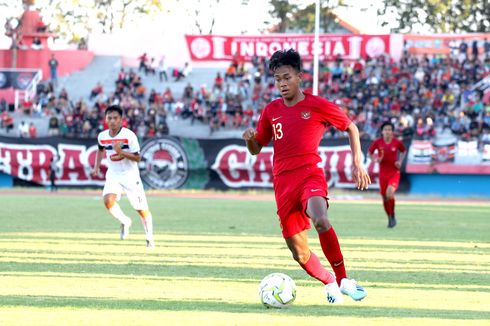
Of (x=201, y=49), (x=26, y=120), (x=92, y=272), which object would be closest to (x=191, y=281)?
(x=92, y=272)

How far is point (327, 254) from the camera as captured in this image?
10.5 metres

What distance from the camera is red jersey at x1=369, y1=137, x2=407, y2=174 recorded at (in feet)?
81.7

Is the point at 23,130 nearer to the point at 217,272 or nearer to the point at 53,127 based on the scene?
the point at 53,127

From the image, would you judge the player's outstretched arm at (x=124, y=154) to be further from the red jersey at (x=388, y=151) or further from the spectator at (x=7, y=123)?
the spectator at (x=7, y=123)

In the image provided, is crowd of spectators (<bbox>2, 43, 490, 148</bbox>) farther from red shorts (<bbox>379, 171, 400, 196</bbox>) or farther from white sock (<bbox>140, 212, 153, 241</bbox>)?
white sock (<bbox>140, 212, 153, 241</bbox>)

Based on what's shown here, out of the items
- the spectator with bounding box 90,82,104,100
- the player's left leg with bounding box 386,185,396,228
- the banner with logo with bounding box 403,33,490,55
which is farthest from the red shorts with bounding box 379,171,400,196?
the spectator with bounding box 90,82,104,100

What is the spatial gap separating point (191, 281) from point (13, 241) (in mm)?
7044

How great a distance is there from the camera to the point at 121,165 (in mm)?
18438

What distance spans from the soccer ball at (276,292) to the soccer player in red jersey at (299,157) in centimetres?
52

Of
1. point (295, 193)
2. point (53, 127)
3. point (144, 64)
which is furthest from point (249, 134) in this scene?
point (144, 64)

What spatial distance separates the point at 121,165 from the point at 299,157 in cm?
810

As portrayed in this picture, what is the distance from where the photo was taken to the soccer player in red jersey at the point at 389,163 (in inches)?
973

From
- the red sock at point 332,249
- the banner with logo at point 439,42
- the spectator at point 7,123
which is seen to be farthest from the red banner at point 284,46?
the red sock at point 332,249

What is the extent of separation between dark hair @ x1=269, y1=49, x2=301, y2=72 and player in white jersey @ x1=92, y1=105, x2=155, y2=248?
7.21 meters
